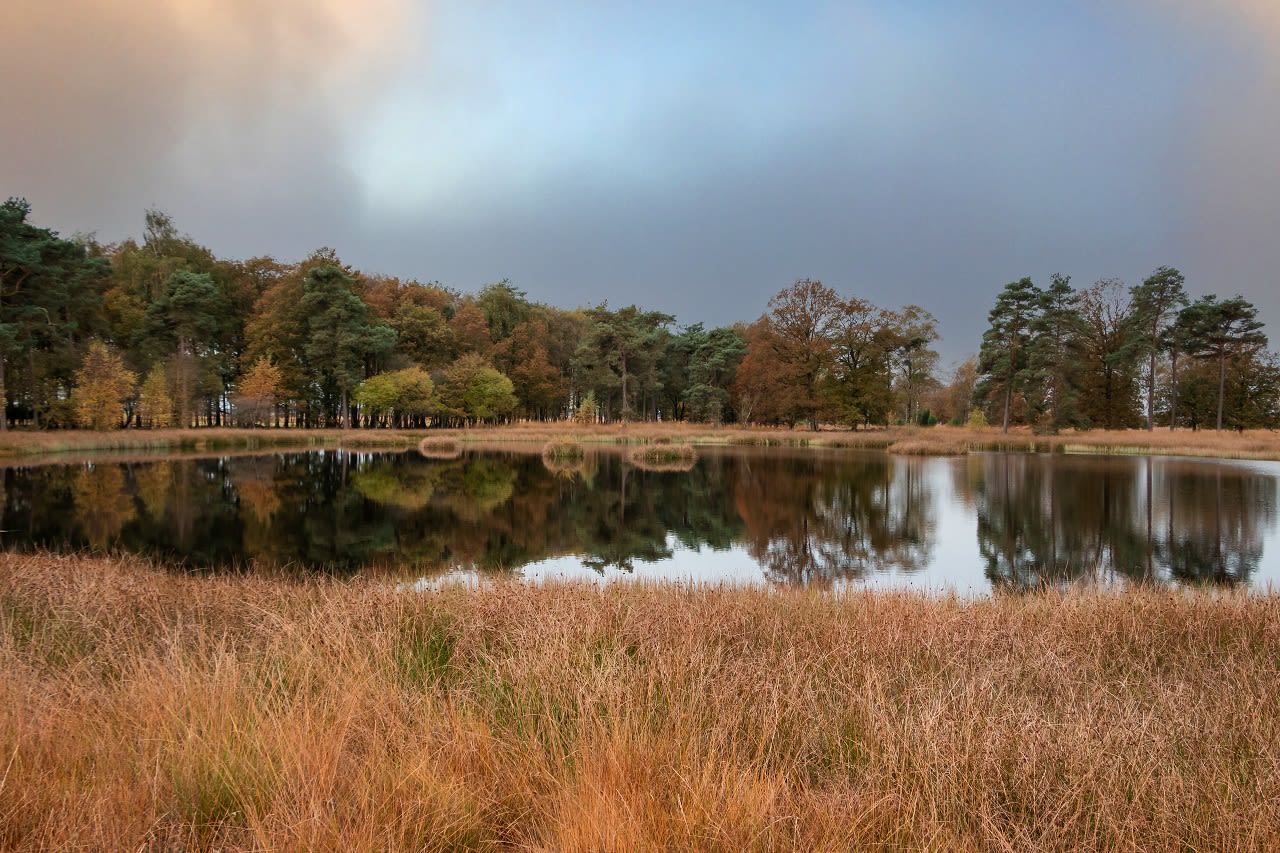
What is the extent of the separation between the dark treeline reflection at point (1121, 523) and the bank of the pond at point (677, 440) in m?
10.4

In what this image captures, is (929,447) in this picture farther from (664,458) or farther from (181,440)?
(181,440)

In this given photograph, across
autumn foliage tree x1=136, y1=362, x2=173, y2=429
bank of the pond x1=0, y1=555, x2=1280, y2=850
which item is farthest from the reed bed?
bank of the pond x1=0, y1=555, x2=1280, y2=850

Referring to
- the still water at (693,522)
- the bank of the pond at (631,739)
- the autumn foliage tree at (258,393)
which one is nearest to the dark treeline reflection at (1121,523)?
the still water at (693,522)

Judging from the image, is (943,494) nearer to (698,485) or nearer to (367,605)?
(698,485)

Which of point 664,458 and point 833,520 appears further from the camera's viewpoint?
point 664,458

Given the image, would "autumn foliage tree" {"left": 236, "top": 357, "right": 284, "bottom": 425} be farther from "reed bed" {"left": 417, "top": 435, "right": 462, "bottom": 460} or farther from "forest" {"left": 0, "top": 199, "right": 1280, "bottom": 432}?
"reed bed" {"left": 417, "top": 435, "right": 462, "bottom": 460}

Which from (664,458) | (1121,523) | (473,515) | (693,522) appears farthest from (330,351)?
(1121,523)

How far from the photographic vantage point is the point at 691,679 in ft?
11.5

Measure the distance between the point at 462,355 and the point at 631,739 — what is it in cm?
5654

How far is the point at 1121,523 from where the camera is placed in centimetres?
1426

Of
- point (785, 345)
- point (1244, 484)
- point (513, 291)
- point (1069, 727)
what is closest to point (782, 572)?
point (1069, 727)

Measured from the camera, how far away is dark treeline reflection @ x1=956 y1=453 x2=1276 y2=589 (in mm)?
10578

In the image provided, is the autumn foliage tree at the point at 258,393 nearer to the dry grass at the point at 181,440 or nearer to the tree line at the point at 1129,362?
the dry grass at the point at 181,440

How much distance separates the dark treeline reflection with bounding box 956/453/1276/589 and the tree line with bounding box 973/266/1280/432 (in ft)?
58.9
